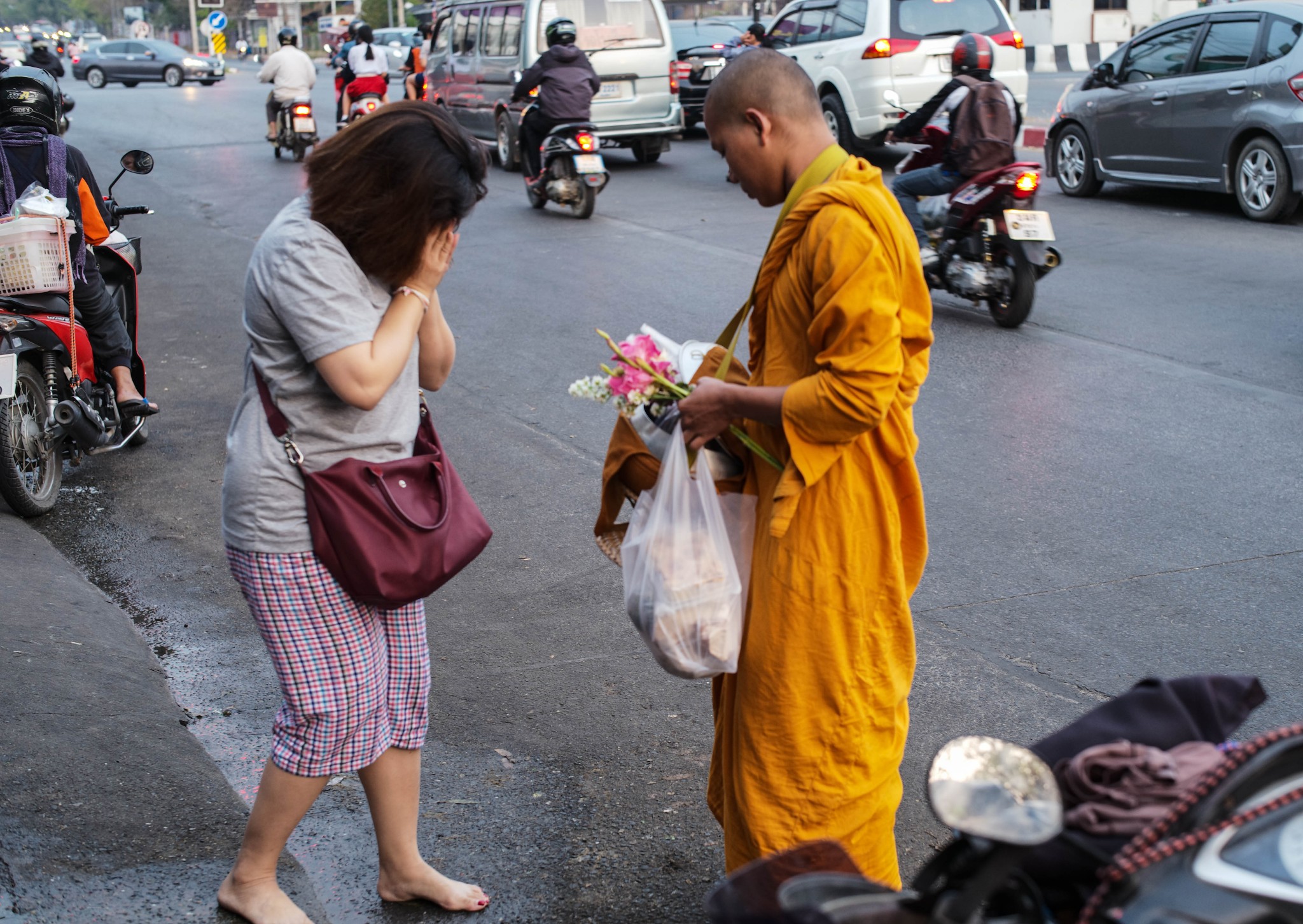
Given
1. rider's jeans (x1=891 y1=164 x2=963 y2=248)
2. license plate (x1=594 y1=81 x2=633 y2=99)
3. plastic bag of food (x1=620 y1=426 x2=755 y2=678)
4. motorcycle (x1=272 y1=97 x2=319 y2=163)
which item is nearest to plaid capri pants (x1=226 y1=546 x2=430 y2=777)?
plastic bag of food (x1=620 y1=426 x2=755 y2=678)

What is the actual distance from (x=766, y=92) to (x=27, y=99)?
4.04 metres

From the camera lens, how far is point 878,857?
104 inches

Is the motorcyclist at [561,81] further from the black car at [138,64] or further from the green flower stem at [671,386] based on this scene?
the black car at [138,64]

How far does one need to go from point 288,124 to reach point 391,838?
54.3 ft

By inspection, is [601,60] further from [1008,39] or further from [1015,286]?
[1015,286]

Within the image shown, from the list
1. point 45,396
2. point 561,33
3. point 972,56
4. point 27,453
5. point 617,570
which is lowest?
point 617,570

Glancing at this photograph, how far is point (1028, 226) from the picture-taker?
7953 millimetres

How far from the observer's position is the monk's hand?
243 centimetres

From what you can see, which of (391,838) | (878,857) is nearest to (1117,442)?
(878,857)

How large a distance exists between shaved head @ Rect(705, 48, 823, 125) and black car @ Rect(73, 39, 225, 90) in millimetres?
42498

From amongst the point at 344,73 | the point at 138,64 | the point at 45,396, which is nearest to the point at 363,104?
the point at 344,73

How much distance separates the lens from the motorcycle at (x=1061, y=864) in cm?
146

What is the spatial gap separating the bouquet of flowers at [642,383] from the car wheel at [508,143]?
13.5m

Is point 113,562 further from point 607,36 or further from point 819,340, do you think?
point 607,36
